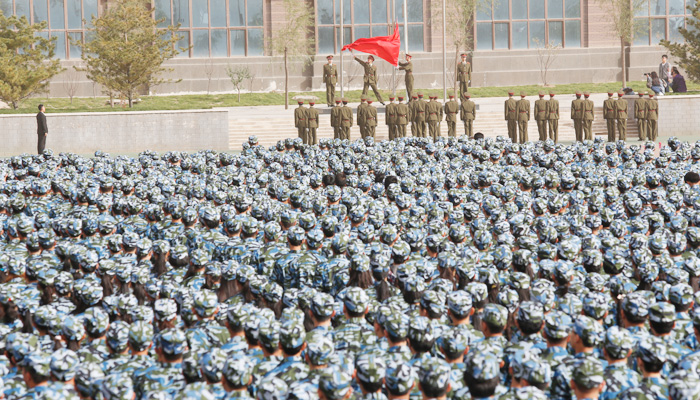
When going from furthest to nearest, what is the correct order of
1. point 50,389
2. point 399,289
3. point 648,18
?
point 648,18, point 399,289, point 50,389

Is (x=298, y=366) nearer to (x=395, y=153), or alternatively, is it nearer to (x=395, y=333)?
(x=395, y=333)

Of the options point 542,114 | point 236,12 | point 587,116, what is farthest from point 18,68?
point 587,116

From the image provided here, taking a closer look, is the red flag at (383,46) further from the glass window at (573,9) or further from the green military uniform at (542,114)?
the glass window at (573,9)

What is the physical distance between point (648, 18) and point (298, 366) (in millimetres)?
38498

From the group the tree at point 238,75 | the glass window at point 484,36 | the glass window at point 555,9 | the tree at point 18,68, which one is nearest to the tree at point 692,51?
the glass window at point 555,9

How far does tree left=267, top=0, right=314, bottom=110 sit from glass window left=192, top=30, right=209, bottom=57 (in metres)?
2.98

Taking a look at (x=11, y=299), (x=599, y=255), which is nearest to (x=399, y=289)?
(x=599, y=255)

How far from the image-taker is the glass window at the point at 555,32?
131ft

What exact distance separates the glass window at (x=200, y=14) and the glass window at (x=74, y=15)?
5.04 m

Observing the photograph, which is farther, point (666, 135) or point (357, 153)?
point (666, 135)

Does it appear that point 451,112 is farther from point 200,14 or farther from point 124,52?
point 200,14

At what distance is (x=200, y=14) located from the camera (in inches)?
1547

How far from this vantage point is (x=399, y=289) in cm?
711

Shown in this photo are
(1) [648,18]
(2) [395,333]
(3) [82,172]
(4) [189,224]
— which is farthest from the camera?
(1) [648,18]
